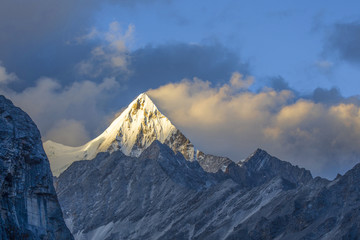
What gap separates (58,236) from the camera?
4141 inches


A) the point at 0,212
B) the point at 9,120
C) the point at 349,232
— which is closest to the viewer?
the point at 0,212

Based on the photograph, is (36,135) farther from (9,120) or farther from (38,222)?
(38,222)

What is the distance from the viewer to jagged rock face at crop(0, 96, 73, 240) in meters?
90.6

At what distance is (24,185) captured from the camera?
95812 millimetres

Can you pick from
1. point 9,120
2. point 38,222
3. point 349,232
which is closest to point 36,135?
point 9,120

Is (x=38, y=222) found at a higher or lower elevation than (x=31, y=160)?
lower

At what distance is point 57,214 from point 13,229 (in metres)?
14.7

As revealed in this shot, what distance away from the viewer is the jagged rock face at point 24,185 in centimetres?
9062

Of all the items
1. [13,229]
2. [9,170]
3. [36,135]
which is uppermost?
[36,135]

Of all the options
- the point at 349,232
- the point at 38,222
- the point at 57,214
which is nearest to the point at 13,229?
the point at 38,222

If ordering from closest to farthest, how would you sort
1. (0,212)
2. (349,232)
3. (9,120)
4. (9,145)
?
(0,212) < (9,145) < (9,120) < (349,232)

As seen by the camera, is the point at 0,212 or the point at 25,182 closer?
the point at 0,212

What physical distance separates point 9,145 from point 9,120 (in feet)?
23.5

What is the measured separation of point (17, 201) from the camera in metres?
93.4
